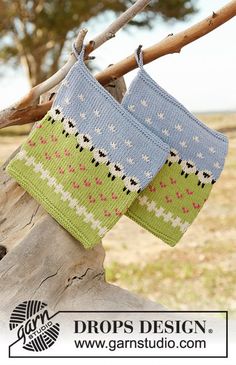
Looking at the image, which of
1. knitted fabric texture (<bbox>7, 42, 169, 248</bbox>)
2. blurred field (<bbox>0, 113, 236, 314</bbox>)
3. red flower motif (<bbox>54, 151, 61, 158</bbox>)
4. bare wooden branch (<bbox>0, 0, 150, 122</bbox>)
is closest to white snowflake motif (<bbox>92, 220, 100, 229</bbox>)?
knitted fabric texture (<bbox>7, 42, 169, 248</bbox>)

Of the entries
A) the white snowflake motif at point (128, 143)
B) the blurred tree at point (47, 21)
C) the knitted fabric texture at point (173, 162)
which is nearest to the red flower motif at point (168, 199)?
the knitted fabric texture at point (173, 162)

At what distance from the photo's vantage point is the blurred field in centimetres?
196

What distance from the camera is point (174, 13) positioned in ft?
17.3

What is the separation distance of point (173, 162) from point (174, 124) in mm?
54

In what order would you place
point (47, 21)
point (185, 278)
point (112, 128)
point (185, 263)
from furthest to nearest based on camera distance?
point (47, 21), point (185, 263), point (185, 278), point (112, 128)

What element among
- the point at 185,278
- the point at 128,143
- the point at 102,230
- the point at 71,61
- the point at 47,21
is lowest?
the point at 102,230

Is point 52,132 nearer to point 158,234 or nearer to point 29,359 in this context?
point 158,234

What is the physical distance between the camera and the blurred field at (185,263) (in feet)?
6.43

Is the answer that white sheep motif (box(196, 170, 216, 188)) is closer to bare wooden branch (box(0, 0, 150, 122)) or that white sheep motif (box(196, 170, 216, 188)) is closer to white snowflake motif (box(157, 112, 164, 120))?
white snowflake motif (box(157, 112, 164, 120))

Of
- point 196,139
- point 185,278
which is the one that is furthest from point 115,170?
point 185,278

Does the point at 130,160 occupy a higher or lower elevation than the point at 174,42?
lower

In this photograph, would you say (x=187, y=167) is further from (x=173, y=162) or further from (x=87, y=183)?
(x=87, y=183)

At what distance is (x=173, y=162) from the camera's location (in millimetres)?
887

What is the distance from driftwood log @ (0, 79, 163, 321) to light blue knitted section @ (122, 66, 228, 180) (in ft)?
0.30
